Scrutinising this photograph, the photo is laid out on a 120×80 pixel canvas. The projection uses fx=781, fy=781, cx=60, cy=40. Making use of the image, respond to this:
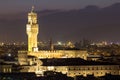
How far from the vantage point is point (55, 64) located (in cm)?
11106

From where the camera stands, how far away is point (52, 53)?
129250 millimetres

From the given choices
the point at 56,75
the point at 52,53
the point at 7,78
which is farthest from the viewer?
the point at 52,53

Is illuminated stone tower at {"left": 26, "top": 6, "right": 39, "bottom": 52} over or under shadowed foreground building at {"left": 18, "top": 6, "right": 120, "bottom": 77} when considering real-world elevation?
over

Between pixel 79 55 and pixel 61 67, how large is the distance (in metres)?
24.0

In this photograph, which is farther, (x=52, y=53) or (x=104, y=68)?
(x=52, y=53)

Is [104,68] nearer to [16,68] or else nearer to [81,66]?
[81,66]

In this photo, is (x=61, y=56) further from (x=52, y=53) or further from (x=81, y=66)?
(x=81, y=66)

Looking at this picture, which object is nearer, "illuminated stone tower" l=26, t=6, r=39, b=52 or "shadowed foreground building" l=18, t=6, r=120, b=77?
"shadowed foreground building" l=18, t=6, r=120, b=77

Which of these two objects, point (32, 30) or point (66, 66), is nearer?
point (66, 66)

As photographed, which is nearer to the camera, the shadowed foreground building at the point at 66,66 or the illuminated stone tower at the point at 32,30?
the shadowed foreground building at the point at 66,66

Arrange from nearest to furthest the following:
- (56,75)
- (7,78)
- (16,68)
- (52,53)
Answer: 1. (7,78)
2. (56,75)
3. (16,68)
4. (52,53)

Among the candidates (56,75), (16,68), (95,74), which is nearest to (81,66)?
(95,74)

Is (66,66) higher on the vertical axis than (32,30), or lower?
lower

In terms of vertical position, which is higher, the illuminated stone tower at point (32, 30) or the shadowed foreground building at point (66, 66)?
the illuminated stone tower at point (32, 30)
